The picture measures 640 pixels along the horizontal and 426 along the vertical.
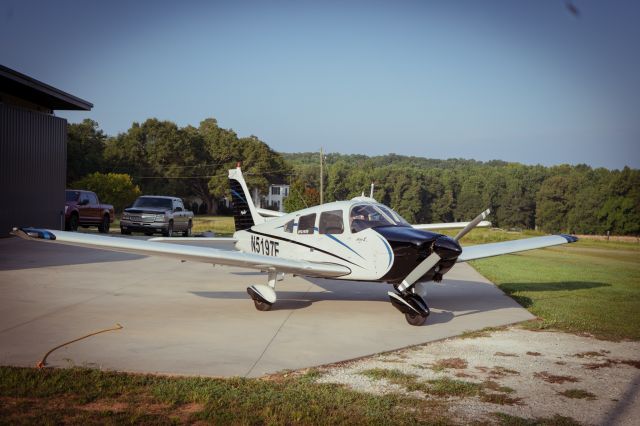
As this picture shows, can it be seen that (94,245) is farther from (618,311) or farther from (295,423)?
(618,311)

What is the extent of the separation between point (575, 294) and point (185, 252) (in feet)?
32.0

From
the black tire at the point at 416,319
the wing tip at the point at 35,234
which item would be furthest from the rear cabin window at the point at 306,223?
the wing tip at the point at 35,234

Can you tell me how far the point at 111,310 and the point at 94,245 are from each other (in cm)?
167

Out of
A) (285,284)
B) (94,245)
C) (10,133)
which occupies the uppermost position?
(10,133)

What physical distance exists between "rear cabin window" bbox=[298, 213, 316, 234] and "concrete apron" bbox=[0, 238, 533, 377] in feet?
4.77

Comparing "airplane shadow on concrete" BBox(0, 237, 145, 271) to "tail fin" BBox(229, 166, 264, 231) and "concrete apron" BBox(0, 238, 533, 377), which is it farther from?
"tail fin" BBox(229, 166, 264, 231)

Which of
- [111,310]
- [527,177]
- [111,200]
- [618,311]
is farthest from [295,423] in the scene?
[527,177]

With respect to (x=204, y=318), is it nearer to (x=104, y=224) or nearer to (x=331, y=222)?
(x=331, y=222)

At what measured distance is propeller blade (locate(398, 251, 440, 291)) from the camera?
9008mm

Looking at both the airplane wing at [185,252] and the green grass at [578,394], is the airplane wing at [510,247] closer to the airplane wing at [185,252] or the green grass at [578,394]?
the airplane wing at [185,252]

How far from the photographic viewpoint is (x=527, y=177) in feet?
348

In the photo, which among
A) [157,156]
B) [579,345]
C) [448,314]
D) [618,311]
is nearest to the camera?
[579,345]

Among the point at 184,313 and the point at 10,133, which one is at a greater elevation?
the point at 10,133

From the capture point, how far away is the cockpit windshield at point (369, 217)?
10.2 meters
